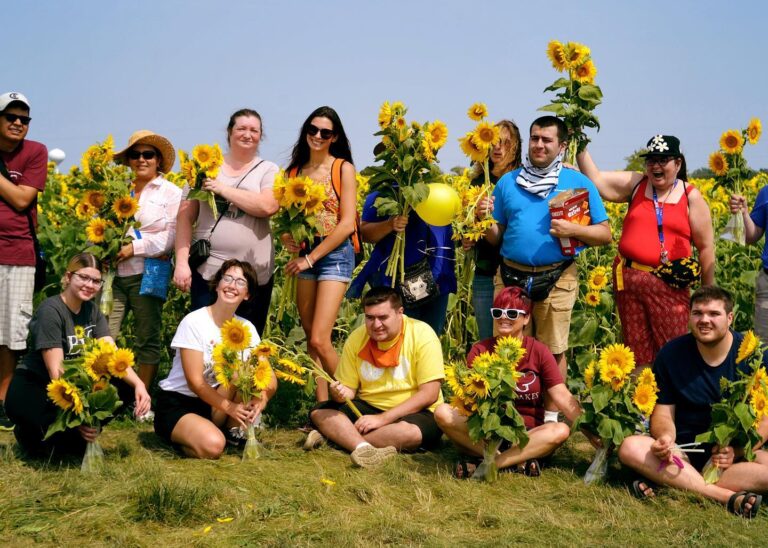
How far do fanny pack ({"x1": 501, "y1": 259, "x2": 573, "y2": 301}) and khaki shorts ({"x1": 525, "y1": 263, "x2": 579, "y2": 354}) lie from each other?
0.05 m

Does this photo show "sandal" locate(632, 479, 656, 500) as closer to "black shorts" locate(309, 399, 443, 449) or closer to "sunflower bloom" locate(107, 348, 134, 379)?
"black shorts" locate(309, 399, 443, 449)

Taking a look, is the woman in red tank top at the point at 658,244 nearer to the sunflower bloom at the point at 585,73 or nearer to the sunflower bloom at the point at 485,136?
the sunflower bloom at the point at 585,73

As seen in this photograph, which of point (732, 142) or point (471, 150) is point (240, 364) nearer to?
point (471, 150)

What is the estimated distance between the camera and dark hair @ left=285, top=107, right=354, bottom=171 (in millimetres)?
5742

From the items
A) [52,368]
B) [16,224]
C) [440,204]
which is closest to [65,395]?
[52,368]

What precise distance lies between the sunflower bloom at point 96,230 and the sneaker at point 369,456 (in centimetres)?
223

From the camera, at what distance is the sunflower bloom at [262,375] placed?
5.10 m

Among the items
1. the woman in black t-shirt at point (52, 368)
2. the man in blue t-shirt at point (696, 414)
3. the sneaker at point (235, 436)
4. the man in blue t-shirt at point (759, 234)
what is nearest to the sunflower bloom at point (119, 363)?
the woman in black t-shirt at point (52, 368)

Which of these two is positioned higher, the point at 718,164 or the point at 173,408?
the point at 718,164

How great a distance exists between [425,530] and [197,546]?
965mm

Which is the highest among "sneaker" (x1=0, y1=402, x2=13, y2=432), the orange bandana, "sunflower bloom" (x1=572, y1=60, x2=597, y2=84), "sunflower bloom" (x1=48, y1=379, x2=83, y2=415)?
"sunflower bloom" (x1=572, y1=60, x2=597, y2=84)

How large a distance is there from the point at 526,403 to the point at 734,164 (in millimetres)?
2032

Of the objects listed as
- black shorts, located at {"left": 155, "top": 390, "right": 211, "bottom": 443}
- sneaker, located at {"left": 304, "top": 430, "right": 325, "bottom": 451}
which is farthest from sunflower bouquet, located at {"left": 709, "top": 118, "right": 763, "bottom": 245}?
black shorts, located at {"left": 155, "top": 390, "right": 211, "bottom": 443}

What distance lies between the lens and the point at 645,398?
4.64 meters
